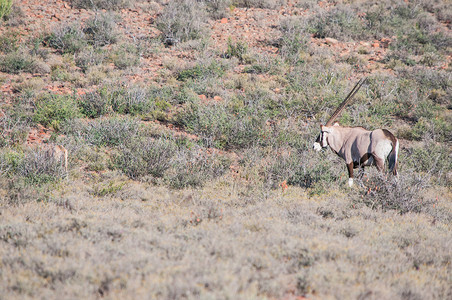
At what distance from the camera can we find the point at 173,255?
4246 mm

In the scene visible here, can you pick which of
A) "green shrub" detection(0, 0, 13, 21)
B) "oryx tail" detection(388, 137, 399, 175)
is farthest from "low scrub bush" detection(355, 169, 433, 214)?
"green shrub" detection(0, 0, 13, 21)

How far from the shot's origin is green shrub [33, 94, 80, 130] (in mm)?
9070

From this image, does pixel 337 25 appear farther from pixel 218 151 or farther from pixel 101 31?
pixel 218 151

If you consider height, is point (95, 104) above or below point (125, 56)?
below

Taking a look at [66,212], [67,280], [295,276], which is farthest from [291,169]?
[67,280]

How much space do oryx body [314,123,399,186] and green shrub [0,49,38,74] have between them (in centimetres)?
979

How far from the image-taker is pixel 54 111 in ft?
30.3

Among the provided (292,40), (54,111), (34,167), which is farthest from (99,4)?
(34,167)

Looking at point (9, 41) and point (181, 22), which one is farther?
point (181, 22)

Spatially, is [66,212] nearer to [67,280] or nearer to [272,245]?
[67,280]

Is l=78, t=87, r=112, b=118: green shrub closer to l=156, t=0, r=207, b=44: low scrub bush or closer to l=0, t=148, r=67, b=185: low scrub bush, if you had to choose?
l=0, t=148, r=67, b=185: low scrub bush

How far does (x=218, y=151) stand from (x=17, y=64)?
7731 mm

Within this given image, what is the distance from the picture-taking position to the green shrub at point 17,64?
11637 millimetres

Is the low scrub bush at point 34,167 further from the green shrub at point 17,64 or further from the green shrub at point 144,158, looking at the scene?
the green shrub at point 17,64
